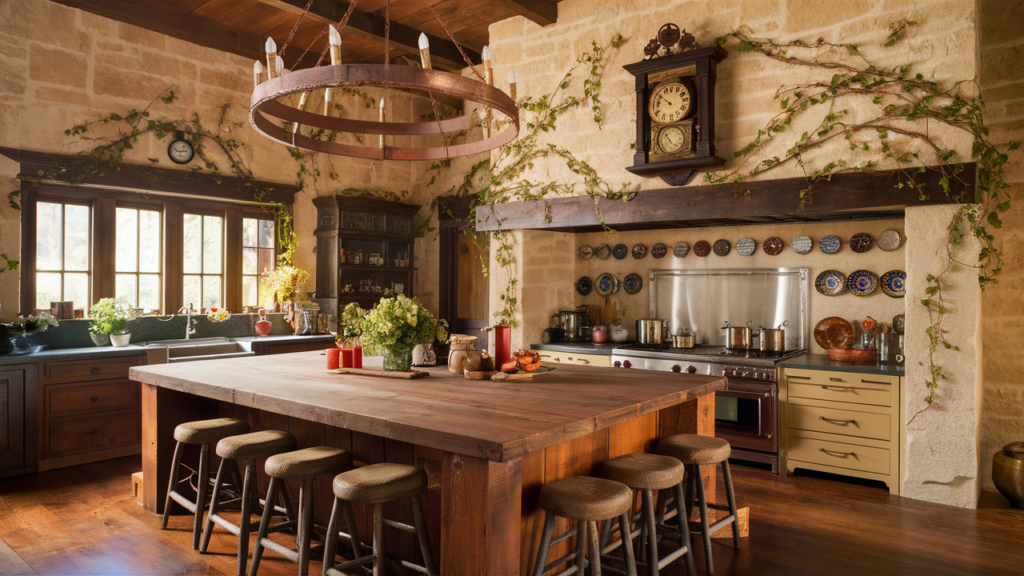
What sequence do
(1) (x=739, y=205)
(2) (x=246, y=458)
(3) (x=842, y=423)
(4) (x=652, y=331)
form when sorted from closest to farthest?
(2) (x=246, y=458) < (3) (x=842, y=423) < (1) (x=739, y=205) < (4) (x=652, y=331)

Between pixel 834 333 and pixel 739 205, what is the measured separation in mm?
1342

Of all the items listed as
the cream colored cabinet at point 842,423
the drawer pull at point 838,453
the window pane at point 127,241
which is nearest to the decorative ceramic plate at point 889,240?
the cream colored cabinet at point 842,423

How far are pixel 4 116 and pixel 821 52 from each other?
6142 millimetres

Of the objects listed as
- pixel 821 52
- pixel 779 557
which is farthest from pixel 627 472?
pixel 821 52

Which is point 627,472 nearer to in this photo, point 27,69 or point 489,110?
point 489,110

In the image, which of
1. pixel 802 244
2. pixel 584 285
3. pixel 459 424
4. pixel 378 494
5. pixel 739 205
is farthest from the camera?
pixel 584 285

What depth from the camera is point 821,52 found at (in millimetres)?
4289

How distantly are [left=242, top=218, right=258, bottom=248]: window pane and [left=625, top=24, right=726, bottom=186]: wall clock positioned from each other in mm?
4106

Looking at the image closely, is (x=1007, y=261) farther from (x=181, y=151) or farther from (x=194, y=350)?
(x=181, y=151)

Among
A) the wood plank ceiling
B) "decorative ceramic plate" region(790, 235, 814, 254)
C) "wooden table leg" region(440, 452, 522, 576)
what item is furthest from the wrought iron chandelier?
"decorative ceramic plate" region(790, 235, 814, 254)

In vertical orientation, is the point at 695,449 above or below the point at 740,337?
below

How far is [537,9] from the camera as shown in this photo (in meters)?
5.28

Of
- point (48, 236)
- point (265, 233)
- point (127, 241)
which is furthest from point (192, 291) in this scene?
point (48, 236)

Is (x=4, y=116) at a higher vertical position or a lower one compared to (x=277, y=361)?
higher
